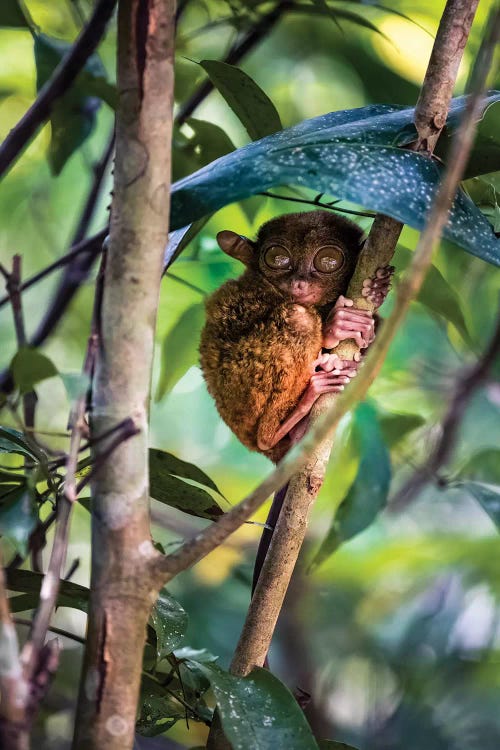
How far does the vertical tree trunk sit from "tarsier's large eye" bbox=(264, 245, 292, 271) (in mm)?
1109

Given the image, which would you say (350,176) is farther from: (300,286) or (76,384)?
(300,286)

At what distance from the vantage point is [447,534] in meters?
4.00

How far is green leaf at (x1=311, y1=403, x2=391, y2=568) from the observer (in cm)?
221

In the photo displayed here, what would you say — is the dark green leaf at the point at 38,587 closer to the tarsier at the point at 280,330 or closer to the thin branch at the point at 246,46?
the tarsier at the point at 280,330

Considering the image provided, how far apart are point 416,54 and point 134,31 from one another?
2667mm

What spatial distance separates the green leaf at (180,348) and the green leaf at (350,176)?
3.12 feet

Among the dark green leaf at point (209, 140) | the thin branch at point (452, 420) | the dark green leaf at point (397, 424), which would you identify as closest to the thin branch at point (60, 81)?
the dark green leaf at point (209, 140)

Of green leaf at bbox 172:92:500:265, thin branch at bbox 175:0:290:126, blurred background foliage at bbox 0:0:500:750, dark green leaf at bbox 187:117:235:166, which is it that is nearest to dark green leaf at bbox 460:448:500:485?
blurred background foliage at bbox 0:0:500:750

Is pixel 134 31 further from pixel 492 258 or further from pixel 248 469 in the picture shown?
pixel 248 469

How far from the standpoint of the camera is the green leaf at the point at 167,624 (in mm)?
Answer: 1441

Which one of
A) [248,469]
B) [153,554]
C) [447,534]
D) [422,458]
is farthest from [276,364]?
[447,534]

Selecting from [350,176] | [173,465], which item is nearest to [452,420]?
[173,465]

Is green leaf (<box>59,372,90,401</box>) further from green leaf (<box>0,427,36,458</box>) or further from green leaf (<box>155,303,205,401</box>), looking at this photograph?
green leaf (<box>155,303,205,401</box>)

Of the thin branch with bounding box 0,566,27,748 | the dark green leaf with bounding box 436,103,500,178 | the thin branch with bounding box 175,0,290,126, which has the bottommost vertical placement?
the thin branch with bounding box 0,566,27,748
